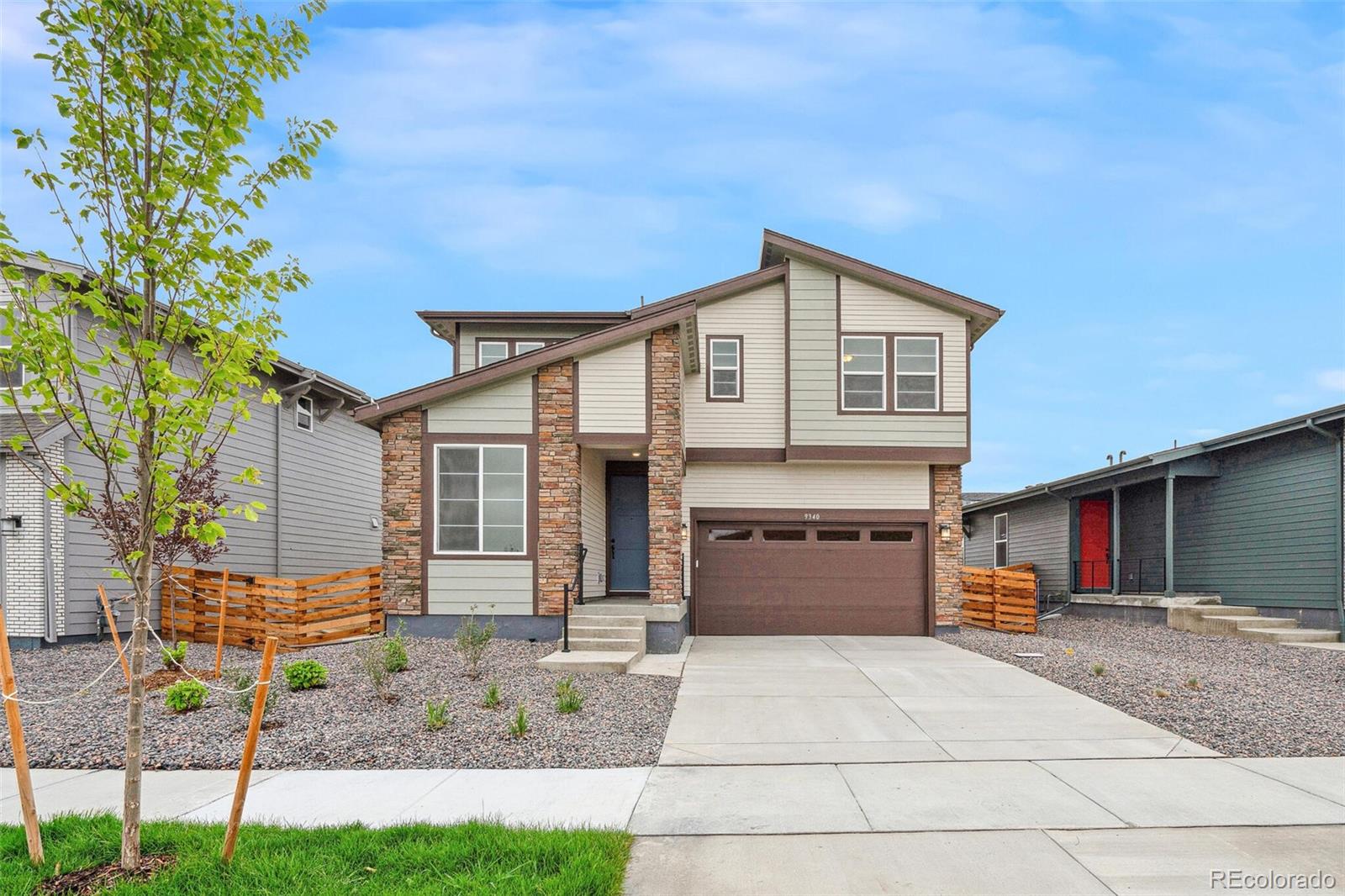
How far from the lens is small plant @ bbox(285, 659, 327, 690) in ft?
26.9

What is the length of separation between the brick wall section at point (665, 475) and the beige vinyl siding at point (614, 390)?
24cm

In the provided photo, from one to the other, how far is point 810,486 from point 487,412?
6.23 metres

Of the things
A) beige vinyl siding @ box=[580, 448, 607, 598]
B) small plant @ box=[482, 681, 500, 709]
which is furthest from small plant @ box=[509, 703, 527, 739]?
beige vinyl siding @ box=[580, 448, 607, 598]

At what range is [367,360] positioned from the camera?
34469 mm

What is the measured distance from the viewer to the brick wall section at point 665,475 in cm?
1215

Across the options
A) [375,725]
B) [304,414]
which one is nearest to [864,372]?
[375,725]

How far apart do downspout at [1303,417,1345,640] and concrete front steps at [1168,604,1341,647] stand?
1.24 feet

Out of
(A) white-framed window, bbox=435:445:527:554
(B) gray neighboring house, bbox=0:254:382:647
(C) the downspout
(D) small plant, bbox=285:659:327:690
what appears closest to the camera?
(D) small plant, bbox=285:659:327:690

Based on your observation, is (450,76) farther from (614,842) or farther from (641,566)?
(614,842)

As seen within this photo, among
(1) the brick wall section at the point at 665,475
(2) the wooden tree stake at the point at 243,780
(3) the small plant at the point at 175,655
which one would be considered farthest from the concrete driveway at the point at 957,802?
(3) the small plant at the point at 175,655

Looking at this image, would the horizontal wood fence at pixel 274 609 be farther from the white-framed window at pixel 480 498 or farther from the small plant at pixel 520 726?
the small plant at pixel 520 726

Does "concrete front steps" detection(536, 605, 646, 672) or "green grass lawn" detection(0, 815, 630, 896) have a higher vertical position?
"green grass lawn" detection(0, 815, 630, 896)

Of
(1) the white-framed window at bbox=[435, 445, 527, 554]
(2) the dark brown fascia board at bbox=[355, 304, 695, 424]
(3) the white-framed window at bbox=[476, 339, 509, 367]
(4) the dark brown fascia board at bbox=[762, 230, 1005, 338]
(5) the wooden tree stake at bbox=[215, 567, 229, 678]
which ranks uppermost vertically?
(4) the dark brown fascia board at bbox=[762, 230, 1005, 338]

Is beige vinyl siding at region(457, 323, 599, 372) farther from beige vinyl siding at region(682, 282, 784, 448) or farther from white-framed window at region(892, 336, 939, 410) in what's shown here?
white-framed window at region(892, 336, 939, 410)
